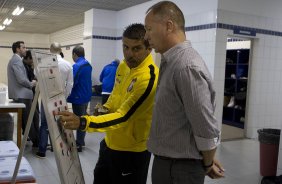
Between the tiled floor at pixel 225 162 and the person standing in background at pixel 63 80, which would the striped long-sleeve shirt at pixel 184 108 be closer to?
the tiled floor at pixel 225 162

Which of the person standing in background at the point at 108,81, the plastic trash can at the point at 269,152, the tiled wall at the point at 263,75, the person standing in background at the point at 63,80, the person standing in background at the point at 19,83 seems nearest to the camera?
the plastic trash can at the point at 269,152

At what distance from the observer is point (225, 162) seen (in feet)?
15.4

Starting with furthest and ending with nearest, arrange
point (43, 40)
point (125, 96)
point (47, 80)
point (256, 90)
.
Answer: point (43, 40), point (256, 90), point (125, 96), point (47, 80)

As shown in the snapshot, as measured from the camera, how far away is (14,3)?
8773 mm

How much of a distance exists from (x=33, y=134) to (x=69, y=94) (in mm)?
922

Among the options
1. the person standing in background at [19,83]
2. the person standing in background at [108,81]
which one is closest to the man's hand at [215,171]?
the person standing in background at [19,83]

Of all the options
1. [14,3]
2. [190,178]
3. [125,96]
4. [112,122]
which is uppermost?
[14,3]

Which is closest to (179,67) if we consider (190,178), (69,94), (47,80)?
(190,178)

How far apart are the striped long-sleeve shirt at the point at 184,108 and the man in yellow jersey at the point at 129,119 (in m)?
0.28

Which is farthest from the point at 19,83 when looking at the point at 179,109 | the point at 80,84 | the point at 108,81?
the point at 179,109

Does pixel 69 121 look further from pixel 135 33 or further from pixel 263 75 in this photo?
pixel 263 75

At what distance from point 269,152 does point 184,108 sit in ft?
9.88

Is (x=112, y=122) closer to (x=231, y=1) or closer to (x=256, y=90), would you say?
(x=231, y=1)

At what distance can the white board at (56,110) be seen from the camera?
5.22ft
